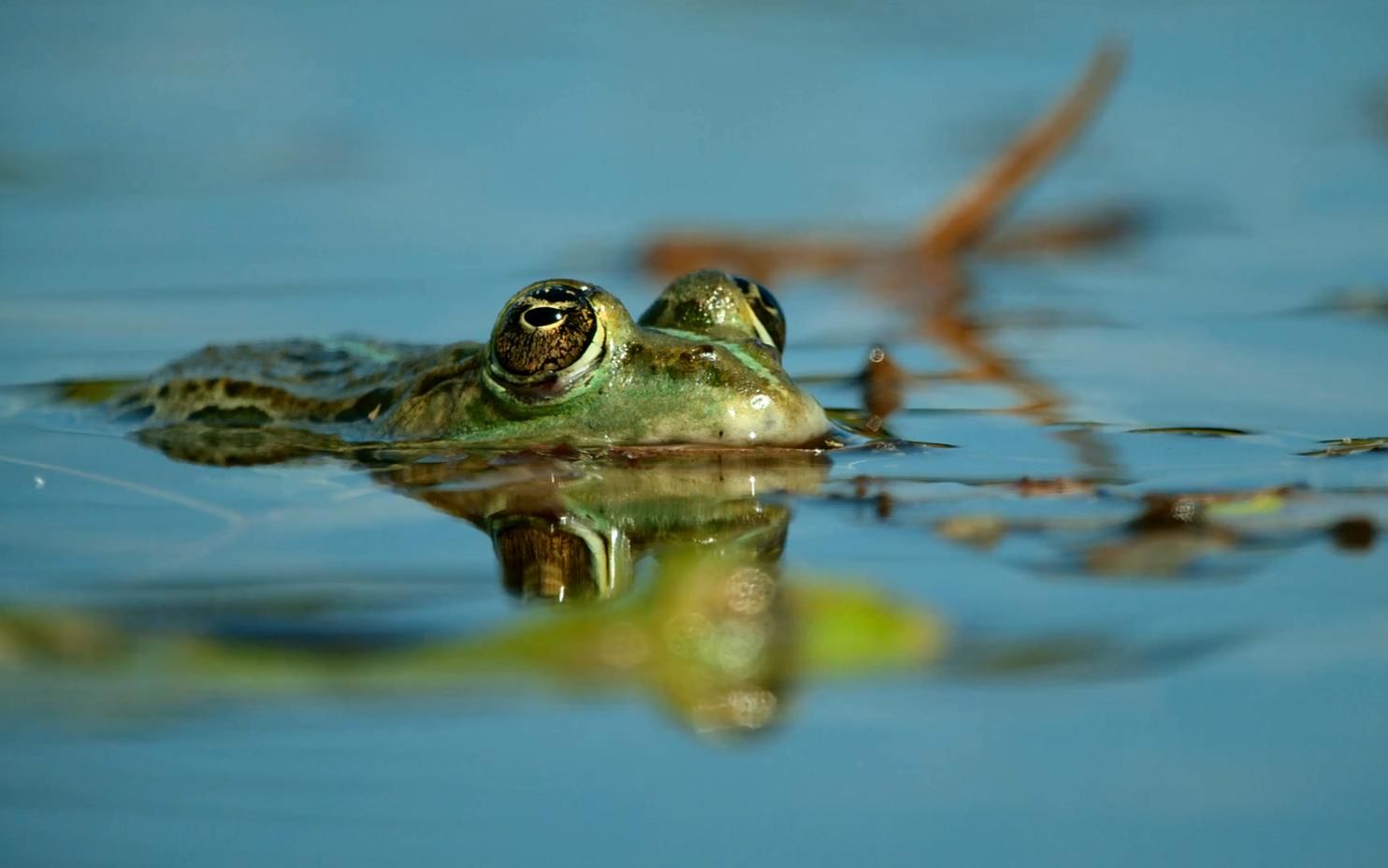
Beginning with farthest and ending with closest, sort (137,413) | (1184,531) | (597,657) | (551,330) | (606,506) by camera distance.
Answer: (137,413) → (551,330) → (606,506) → (1184,531) → (597,657)

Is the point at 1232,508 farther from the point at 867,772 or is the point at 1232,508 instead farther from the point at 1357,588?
the point at 867,772

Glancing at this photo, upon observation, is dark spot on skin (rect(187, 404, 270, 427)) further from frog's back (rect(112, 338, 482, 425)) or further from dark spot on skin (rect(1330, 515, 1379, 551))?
dark spot on skin (rect(1330, 515, 1379, 551))

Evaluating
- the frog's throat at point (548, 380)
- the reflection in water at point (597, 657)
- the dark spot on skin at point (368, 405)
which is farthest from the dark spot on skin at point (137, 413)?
the reflection in water at point (597, 657)

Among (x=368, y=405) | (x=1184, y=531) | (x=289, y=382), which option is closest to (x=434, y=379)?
(x=368, y=405)

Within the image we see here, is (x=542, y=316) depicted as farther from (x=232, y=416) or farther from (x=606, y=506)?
A: (x=232, y=416)

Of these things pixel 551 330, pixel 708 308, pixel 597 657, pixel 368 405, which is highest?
pixel 708 308

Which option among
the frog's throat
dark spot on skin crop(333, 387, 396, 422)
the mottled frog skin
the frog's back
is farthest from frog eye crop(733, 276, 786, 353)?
dark spot on skin crop(333, 387, 396, 422)

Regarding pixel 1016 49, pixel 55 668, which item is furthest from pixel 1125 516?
pixel 1016 49
